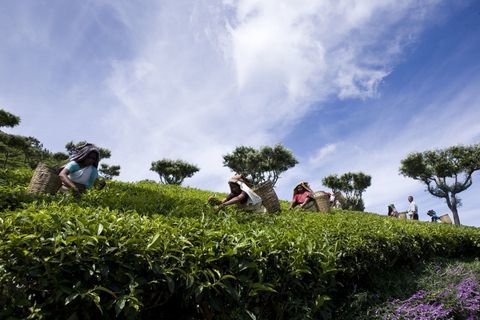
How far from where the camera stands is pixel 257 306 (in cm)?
295

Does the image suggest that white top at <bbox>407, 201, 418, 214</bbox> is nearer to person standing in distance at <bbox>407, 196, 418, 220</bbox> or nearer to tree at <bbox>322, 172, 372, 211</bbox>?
person standing in distance at <bbox>407, 196, 418, 220</bbox>

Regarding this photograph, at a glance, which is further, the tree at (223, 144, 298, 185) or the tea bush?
the tree at (223, 144, 298, 185)

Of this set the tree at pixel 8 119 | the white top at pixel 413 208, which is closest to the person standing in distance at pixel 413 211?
Result: the white top at pixel 413 208

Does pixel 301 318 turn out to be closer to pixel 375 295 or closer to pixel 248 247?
pixel 248 247

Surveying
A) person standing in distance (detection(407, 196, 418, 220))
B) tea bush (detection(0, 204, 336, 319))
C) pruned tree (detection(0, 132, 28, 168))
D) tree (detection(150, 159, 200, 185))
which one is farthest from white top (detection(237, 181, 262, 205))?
tree (detection(150, 159, 200, 185))

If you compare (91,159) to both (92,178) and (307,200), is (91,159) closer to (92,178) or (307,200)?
(92,178)

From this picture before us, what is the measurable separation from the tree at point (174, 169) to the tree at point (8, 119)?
17570 mm

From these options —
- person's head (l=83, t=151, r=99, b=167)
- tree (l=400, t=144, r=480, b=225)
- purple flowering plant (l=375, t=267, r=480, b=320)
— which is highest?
tree (l=400, t=144, r=480, b=225)

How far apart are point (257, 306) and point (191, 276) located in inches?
30.1

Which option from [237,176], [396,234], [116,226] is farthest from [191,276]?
[237,176]

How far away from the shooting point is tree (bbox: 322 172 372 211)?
43.5 meters

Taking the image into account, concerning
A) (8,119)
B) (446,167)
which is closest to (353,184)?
(446,167)

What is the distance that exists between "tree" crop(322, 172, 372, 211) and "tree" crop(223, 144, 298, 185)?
8.80m

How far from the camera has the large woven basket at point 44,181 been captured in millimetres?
5969
